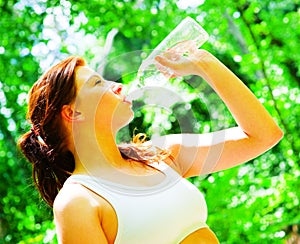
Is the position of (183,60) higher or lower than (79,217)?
higher

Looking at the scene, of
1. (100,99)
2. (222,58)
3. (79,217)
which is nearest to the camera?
(79,217)

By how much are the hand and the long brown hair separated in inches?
7.2

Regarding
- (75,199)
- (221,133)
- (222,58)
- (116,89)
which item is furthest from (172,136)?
(222,58)

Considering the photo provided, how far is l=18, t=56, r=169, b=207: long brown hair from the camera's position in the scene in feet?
4.43


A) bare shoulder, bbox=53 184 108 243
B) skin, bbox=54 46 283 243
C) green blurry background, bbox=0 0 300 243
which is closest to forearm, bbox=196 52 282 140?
skin, bbox=54 46 283 243

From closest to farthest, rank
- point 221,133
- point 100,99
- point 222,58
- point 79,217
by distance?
1. point 79,217
2. point 100,99
3. point 221,133
4. point 222,58

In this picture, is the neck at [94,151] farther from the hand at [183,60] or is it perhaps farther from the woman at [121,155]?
the hand at [183,60]

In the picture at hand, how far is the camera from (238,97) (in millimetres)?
1399

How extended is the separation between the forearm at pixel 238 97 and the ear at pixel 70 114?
284mm

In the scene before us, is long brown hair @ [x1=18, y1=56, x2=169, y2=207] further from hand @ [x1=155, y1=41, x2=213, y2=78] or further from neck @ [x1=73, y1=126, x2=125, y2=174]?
hand @ [x1=155, y1=41, x2=213, y2=78]

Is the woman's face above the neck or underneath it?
above

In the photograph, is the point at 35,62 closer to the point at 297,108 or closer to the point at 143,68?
the point at 297,108

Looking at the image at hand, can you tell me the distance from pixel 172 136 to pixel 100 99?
23 centimetres

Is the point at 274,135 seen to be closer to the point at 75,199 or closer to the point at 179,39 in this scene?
the point at 179,39
